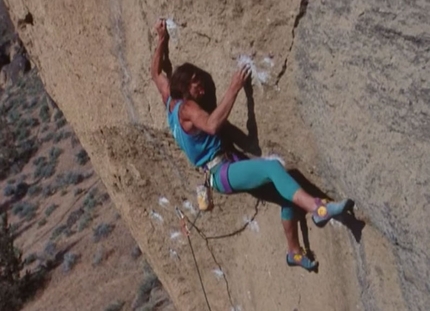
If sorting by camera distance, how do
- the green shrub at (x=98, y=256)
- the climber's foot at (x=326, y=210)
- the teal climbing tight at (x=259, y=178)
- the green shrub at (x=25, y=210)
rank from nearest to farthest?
the climber's foot at (x=326, y=210)
the teal climbing tight at (x=259, y=178)
the green shrub at (x=98, y=256)
the green shrub at (x=25, y=210)

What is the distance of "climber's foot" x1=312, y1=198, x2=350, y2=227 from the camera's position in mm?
5383

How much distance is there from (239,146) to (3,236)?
15.5 meters

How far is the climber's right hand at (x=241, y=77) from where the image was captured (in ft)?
19.1

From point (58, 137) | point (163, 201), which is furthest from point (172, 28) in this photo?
point (58, 137)

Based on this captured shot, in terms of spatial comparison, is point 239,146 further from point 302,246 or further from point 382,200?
point 382,200

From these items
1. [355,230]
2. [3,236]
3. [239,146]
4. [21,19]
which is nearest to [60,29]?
[21,19]

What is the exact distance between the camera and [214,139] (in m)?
6.32

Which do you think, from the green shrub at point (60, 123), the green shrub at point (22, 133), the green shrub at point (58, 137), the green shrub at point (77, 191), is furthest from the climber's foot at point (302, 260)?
the green shrub at point (22, 133)

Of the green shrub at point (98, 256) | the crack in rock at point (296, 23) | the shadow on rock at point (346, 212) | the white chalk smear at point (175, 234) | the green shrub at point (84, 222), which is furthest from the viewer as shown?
the green shrub at point (84, 222)

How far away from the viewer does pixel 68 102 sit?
8.28 meters

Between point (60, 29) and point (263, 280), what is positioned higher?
point (60, 29)

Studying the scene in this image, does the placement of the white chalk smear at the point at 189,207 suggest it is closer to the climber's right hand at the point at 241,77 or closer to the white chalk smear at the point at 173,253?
the white chalk smear at the point at 173,253

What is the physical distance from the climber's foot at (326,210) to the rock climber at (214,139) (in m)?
0.14

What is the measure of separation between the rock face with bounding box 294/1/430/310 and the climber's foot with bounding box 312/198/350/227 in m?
0.10
